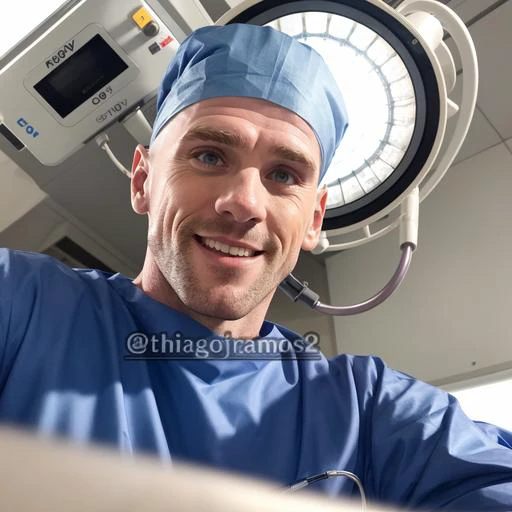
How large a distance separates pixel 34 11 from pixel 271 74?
0.57 metres

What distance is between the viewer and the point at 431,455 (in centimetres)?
72

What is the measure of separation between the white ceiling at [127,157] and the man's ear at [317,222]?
451 millimetres

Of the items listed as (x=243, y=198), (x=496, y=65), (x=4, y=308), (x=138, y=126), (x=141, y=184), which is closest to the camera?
(x=4, y=308)

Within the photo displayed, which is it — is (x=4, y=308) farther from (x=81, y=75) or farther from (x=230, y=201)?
(x=81, y=75)

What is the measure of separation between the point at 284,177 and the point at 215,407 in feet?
1.37

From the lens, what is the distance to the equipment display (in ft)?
3.45

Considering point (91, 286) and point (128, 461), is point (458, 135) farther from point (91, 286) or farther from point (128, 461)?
point (128, 461)

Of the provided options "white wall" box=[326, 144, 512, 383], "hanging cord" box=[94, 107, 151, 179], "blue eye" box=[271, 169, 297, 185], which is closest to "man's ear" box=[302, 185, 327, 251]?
"blue eye" box=[271, 169, 297, 185]

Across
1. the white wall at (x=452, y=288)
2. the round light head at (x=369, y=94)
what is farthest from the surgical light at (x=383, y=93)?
the white wall at (x=452, y=288)

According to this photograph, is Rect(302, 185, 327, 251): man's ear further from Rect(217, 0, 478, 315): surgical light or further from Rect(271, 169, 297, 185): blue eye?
Rect(271, 169, 297, 185): blue eye

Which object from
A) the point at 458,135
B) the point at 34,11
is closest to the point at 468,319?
the point at 458,135

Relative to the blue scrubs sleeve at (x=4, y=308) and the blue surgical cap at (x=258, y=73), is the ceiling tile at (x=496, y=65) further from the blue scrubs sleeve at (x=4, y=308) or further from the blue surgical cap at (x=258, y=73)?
the blue scrubs sleeve at (x=4, y=308)

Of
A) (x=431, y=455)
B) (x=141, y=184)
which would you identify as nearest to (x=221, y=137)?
(x=141, y=184)

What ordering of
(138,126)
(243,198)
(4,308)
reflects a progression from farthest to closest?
(138,126) < (243,198) < (4,308)
